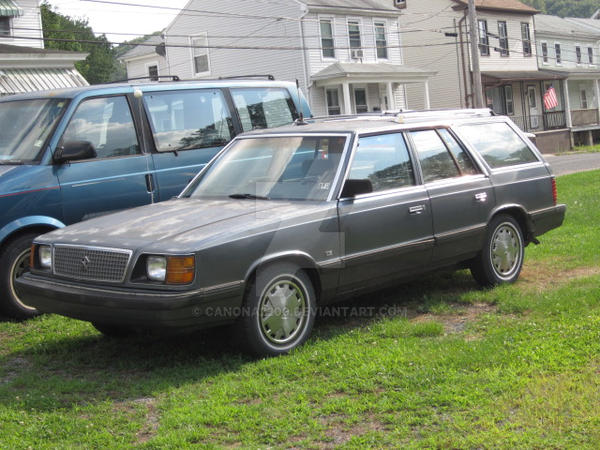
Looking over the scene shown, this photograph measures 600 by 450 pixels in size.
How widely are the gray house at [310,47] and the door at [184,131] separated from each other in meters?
25.6

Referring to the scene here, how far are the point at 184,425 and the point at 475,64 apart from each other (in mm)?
23093

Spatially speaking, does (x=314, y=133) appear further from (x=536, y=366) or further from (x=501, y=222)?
(x=536, y=366)

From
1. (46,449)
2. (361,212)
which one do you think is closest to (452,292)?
(361,212)

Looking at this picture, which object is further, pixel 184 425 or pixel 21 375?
pixel 21 375

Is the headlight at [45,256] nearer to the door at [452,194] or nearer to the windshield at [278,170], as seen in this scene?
the windshield at [278,170]

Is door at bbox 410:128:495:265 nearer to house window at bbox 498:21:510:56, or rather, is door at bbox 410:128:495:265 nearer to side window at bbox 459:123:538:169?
side window at bbox 459:123:538:169

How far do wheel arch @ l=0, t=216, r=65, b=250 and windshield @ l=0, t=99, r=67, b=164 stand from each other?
62cm

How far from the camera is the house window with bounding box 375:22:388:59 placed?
38000 millimetres

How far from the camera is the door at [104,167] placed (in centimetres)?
756

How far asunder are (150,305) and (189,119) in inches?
152

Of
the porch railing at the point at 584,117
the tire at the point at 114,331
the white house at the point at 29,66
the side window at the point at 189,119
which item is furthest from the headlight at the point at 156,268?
the porch railing at the point at 584,117

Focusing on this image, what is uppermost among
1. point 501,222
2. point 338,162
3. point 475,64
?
point 475,64

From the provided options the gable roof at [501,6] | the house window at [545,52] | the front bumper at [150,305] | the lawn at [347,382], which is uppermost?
the gable roof at [501,6]

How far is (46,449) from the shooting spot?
14.1 ft
